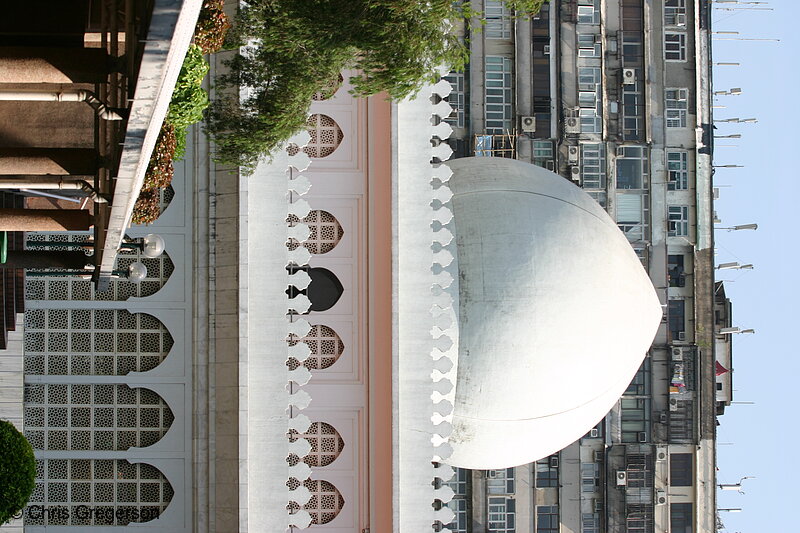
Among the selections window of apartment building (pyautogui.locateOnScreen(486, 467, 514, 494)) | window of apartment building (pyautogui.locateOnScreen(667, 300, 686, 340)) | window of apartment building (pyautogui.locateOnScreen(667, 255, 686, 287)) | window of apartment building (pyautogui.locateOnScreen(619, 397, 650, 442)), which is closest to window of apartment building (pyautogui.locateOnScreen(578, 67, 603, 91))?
window of apartment building (pyautogui.locateOnScreen(667, 255, 686, 287))

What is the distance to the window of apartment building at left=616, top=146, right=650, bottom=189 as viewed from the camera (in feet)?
106

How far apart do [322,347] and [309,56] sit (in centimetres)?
463

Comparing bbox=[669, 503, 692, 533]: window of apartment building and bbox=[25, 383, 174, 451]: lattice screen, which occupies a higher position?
bbox=[25, 383, 174, 451]: lattice screen

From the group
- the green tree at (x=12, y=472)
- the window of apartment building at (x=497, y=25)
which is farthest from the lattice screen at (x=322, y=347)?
the window of apartment building at (x=497, y=25)

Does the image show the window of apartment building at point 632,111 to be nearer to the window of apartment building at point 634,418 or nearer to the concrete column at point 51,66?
the window of apartment building at point 634,418

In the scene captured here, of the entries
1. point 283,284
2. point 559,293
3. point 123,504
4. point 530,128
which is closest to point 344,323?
point 283,284

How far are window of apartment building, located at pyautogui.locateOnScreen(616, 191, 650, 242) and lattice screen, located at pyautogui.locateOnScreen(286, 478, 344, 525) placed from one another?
755 inches

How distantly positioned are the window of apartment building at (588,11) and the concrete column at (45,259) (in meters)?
23.5

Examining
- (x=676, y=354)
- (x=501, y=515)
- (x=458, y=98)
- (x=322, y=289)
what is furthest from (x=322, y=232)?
(x=676, y=354)

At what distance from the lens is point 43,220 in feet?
39.9

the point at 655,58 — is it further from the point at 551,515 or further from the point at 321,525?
the point at 321,525

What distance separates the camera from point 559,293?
16375mm

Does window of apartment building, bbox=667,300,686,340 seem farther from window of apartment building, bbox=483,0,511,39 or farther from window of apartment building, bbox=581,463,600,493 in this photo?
window of apartment building, bbox=483,0,511,39

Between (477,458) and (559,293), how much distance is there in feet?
10.5
